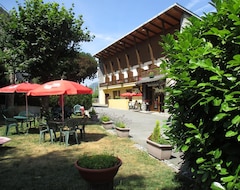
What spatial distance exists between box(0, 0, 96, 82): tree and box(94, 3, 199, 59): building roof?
448 inches

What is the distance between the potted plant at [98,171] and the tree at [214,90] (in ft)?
4.75

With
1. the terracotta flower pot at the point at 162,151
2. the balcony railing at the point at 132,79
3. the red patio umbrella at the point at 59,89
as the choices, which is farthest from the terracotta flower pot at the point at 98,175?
the balcony railing at the point at 132,79

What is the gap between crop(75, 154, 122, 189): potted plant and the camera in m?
3.46

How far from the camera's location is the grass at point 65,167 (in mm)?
4418

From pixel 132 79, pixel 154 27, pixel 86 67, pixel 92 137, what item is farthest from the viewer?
pixel 86 67

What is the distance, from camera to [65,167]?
548 cm

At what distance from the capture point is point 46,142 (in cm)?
821

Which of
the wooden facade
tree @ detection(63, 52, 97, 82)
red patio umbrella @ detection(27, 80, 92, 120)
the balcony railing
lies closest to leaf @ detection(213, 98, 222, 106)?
red patio umbrella @ detection(27, 80, 92, 120)

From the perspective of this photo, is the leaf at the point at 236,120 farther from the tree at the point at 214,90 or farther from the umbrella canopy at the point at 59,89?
the umbrella canopy at the point at 59,89

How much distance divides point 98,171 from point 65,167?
2382 millimetres

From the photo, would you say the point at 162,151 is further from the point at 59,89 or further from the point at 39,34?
the point at 39,34

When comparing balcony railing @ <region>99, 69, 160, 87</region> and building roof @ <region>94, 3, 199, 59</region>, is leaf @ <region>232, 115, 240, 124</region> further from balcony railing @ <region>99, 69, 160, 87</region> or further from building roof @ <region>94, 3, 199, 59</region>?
balcony railing @ <region>99, 69, 160, 87</region>

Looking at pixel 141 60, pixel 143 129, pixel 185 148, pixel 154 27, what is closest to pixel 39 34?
pixel 143 129

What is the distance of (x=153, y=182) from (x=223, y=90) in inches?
125
